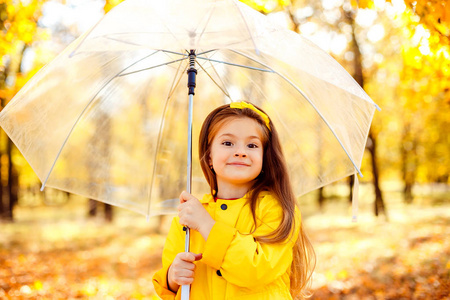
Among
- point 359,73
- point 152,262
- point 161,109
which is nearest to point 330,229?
point 359,73

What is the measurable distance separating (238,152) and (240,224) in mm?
358

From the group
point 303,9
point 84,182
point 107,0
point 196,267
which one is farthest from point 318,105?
point 303,9

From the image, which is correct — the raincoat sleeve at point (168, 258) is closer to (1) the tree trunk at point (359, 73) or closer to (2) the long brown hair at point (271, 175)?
(2) the long brown hair at point (271, 175)

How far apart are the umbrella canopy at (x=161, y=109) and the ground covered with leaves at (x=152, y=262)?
3.53m

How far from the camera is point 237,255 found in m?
1.72

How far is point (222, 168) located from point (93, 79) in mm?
1015

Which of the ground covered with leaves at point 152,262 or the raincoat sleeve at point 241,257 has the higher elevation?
the raincoat sleeve at point 241,257

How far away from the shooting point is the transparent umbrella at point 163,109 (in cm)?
202

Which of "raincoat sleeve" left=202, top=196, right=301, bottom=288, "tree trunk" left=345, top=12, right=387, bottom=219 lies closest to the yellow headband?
"raincoat sleeve" left=202, top=196, right=301, bottom=288

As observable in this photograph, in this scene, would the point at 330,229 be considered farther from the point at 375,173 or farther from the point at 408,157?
the point at 408,157

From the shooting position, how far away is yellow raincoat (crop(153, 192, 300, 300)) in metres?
1.73

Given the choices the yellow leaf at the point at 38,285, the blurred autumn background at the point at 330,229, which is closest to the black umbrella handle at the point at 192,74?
the blurred autumn background at the point at 330,229

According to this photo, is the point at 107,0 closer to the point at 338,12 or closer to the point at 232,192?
the point at 232,192

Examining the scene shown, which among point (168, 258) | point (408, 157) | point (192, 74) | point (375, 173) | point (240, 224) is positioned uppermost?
point (408, 157)
